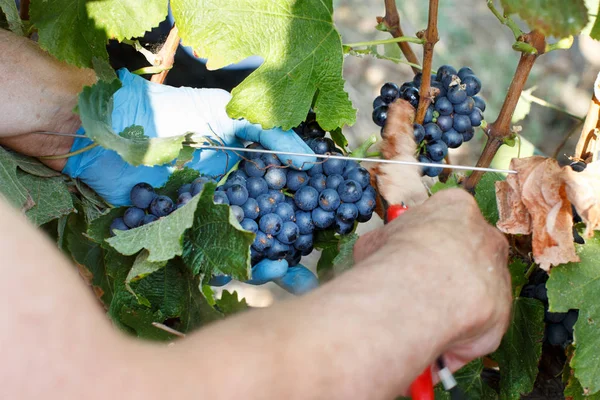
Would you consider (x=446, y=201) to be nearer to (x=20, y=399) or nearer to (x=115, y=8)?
(x=20, y=399)

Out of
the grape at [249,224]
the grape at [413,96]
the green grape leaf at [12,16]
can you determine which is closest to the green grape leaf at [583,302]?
the grape at [413,96]

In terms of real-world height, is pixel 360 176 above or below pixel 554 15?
below

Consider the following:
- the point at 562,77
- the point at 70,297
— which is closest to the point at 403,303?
the point at 70,297

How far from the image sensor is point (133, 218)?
109 cm

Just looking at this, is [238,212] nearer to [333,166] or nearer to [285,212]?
[285,212]

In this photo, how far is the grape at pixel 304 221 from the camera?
111 cm

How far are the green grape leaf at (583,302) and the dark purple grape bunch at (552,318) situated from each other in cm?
17

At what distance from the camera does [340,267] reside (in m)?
1.12

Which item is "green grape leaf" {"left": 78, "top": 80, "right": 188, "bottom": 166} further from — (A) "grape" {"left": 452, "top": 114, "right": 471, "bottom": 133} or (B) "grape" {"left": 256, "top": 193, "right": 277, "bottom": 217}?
(A) "grape" {"left": 452, "top": 114, "right": 471, "bottom": 133}

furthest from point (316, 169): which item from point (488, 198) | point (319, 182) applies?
point (488, 198)

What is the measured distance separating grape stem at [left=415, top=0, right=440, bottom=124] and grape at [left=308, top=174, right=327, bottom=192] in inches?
9.4

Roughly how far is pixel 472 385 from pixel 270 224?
2.15 feet

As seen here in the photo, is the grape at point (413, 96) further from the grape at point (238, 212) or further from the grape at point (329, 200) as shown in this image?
the grape at point (238, 212)

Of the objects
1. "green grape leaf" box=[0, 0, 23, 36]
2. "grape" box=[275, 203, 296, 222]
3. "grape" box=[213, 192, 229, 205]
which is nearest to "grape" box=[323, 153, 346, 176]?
"grape" box=[275, 203, 296, 222]
